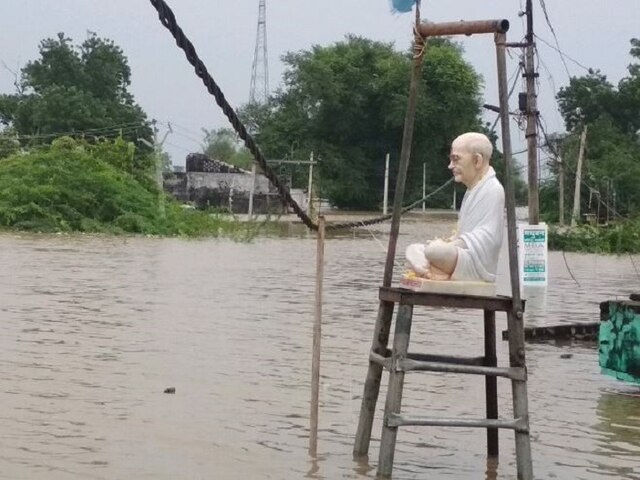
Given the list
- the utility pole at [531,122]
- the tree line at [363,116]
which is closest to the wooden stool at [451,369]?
the utility pole at [531,122]

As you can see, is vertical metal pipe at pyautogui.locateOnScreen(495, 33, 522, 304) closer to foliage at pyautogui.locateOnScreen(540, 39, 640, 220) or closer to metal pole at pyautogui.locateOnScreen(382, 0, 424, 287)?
metal pole at pyautogui.locateOnScreen(382, 0, 424, 287)

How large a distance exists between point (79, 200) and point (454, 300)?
27.6m

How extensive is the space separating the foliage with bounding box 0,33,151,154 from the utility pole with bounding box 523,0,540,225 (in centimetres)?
3825

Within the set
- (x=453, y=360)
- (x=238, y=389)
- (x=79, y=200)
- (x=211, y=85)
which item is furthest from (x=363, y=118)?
(x=211, y=85)

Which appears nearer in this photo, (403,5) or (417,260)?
(417,260)

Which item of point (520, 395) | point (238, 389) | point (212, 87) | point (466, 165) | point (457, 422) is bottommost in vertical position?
point (238, 389)

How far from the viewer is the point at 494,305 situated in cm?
530

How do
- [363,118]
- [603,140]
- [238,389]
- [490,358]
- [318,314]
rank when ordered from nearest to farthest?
[318,314] → [490,358] → [238,389] → [603,140] → [363,118]

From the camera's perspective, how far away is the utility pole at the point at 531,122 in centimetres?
1756

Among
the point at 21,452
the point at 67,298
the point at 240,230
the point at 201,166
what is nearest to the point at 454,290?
the point at 21,452

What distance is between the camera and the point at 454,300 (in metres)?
5.26

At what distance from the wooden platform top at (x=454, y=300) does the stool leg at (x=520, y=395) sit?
80 millimetres

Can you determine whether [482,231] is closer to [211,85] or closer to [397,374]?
[397,374]

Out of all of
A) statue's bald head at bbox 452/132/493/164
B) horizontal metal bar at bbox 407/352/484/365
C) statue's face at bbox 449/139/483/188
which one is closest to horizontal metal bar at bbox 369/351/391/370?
horizontal metal bar at bbox 407/352/484/365
